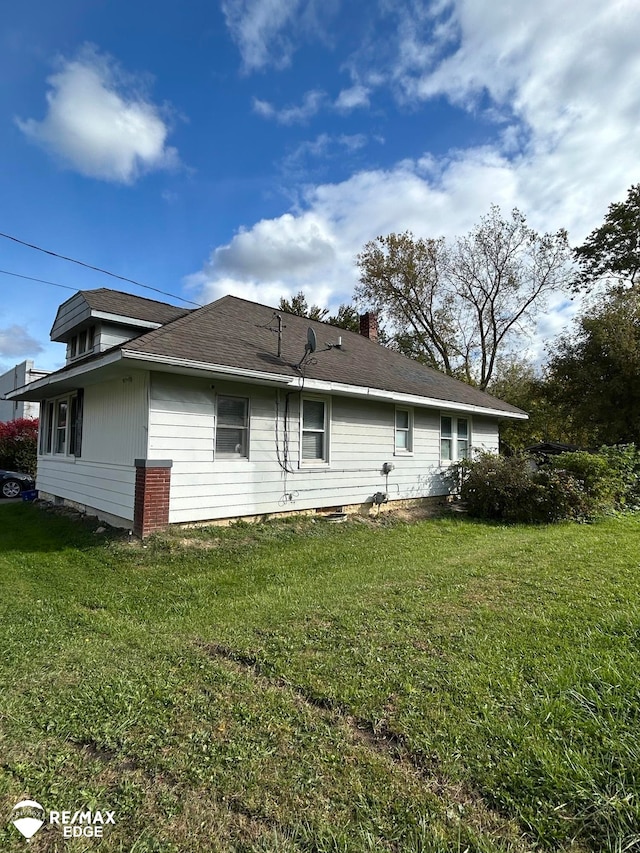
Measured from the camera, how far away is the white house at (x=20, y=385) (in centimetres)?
2306

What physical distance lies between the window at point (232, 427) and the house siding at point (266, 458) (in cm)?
12

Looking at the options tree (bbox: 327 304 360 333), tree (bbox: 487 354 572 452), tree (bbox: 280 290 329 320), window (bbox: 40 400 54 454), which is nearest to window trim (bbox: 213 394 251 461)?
window (bbox: 40 400 54 454)

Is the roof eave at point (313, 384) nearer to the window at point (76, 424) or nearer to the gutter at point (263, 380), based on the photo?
the gutter at point (263, 380)

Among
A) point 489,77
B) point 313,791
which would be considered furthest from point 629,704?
point 489,77

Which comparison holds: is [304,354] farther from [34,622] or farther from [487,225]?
[487,225]

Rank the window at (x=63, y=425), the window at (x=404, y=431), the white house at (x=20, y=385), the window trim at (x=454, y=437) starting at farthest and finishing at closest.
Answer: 1. the white house at (x=20, y=385)
2. the window trim at (x=454, y=437)
3. the window at (x=404, y=431)
4. the window at (x=63, y=425)

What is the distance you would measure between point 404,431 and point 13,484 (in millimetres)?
13202

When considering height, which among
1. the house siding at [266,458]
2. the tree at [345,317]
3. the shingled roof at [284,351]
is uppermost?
the tree at [345,317]

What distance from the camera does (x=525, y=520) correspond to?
34.7 feet

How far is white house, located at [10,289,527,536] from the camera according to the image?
7.43 metres

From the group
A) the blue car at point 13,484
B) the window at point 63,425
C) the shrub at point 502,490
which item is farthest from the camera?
the blue car at point 13,484

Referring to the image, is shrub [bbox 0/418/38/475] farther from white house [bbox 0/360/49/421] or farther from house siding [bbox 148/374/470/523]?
house siding [bbox 148/374/470/523]

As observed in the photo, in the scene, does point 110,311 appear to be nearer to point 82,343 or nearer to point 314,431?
point 82,343

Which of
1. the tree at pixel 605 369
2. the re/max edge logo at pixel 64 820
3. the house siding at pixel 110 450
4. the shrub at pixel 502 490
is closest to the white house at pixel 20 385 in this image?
the house siding at pixel 110 450
